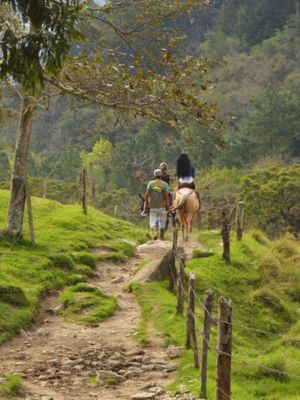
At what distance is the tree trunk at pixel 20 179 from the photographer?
17.0 meters

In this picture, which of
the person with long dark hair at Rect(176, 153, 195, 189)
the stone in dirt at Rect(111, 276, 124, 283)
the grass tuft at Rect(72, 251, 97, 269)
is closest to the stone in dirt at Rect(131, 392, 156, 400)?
the stone in dirt at Rect(111, 276, 124, 283)

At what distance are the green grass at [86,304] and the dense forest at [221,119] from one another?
19444 millimetres

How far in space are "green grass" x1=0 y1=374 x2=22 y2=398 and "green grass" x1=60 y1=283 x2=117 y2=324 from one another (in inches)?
139

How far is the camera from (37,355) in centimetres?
1045

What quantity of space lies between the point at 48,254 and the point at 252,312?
577 cm

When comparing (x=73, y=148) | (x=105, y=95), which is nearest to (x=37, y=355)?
(x=105, y=95)

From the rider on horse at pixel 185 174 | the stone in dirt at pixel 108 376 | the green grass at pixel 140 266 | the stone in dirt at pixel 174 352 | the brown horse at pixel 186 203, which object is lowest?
the stone in dirt at pixel 108 376

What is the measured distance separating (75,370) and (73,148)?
5790cm

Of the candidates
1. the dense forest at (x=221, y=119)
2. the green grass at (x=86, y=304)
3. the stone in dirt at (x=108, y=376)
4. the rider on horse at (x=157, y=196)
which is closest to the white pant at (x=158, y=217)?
the rider on horse at (x=157, y=196)

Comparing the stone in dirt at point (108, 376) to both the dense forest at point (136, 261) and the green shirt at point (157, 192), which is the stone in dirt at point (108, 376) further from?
the green shirt at point (157, 192)

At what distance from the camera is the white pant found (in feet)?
59.8

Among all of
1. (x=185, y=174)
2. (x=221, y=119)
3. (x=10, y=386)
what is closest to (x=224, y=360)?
(x=10, y=386)

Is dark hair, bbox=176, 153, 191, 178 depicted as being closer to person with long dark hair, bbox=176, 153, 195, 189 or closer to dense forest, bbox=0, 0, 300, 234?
person with long dark hair, bbox=176, 153, 195, 189

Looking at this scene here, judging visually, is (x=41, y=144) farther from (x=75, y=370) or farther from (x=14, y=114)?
(x=75, y=370)
